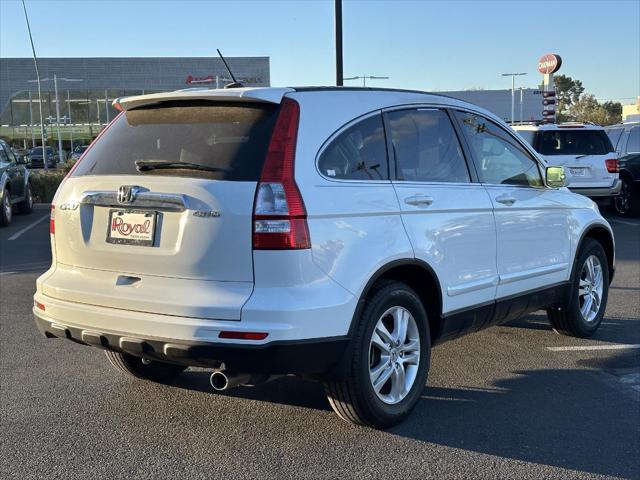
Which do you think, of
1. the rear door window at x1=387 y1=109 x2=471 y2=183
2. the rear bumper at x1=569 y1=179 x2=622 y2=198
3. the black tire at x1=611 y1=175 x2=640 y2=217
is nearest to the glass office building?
the black tire at x1=611 y1=175 x2=640 y2=217

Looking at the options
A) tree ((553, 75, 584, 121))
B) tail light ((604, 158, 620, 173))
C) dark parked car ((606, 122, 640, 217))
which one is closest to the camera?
tail light ((604, 158, 620, 173))

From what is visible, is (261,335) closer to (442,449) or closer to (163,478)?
(163,478)

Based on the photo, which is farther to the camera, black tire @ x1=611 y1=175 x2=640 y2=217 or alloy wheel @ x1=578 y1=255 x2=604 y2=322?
black tire @ x1=611 y1=175 x2=640 y2=217

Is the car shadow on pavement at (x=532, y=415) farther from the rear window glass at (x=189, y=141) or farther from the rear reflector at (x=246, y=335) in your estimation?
the rear window glass at (x=189, y=141)

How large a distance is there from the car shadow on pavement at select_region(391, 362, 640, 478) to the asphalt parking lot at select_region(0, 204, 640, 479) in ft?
0.03

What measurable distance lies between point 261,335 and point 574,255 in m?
3.41

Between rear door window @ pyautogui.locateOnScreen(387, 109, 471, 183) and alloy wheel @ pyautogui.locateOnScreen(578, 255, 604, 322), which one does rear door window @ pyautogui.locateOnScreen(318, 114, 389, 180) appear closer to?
rear door window @ pyautogui.locateOnScreen(387, 109, 471, 183)

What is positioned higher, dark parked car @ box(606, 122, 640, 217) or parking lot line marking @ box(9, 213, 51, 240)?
dark parked car @ box(606, 122, 640, 217)

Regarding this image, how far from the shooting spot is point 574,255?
5.68 metres

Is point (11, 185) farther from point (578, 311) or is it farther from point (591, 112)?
point (591, 112)

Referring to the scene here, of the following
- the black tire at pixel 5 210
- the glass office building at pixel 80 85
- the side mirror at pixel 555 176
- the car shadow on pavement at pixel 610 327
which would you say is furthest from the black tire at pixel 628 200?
the glass office building at pixel 80 85

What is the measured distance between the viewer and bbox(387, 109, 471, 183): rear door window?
418cm

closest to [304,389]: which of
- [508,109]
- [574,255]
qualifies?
[574,255]

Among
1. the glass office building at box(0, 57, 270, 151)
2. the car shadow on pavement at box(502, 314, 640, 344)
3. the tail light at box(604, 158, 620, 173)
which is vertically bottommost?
the car shadow on pavement at box(502, 314, 640, 344)
